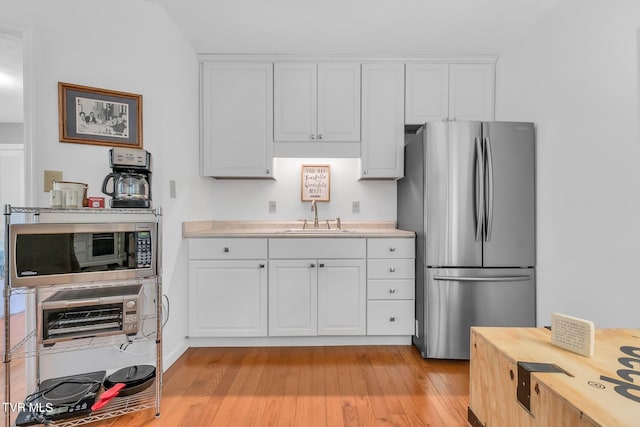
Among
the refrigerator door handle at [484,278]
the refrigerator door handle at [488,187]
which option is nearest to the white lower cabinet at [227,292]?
the refrigerator door handle at [484,278]

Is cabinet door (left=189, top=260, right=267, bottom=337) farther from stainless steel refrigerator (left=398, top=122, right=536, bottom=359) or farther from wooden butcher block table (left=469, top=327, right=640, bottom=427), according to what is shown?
wooden butcher block table (left=469, top=327, right=640, bottom=427)

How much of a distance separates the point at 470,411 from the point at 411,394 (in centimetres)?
77

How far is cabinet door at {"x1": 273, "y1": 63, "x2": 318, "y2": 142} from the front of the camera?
2576 mm

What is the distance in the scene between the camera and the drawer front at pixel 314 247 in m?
2.33

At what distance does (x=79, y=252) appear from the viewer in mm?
1463

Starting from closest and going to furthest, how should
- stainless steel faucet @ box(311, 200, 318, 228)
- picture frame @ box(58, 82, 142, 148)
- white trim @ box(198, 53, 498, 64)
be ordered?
picture frame @ box(58, 82, 142, 148), white trim @ box(198, 53, 498, 64), stainless steel faucet @ box(311, 200, 318, 228)

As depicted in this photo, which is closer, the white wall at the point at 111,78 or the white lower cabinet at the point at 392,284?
the white wall at the point at 111,78

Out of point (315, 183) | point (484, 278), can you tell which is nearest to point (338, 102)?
point (315, 183)

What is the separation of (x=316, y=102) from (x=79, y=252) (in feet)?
6.53

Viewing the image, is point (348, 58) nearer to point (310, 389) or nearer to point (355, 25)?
point (355, 25)

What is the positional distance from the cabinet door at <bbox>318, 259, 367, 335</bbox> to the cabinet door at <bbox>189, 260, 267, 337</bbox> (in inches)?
18.2

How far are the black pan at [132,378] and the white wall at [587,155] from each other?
8.57 ft

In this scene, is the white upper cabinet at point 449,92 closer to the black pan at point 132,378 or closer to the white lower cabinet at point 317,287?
the white lower cabinet at point 317,287

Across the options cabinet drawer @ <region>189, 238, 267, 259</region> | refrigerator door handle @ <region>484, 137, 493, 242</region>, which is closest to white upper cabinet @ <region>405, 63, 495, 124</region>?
refrigerator door handle @ <region>484, 137, 493, 242</region>
